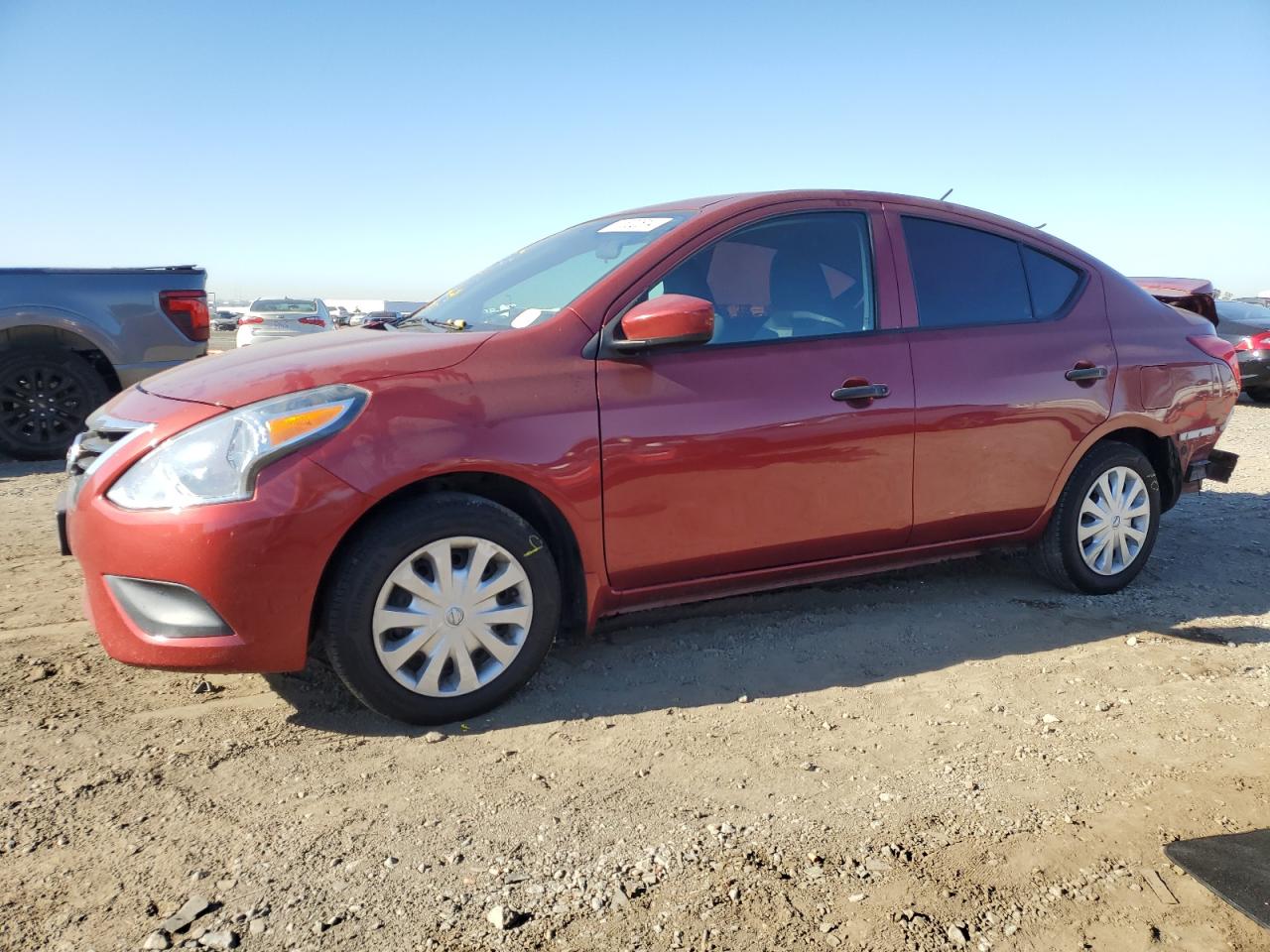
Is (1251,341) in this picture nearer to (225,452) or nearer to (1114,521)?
(1114,521)

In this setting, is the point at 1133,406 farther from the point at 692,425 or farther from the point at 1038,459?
the point at 692,425

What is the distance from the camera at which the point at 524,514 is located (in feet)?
10.7

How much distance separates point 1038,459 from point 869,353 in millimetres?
955

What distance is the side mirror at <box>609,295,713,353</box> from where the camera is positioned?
10.3ft

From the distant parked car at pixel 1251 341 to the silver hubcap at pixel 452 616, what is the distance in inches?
468

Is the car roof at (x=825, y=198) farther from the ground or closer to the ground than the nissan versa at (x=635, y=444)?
farther from the ground

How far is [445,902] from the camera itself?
2.17 meters

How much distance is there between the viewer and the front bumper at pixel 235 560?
8.93ft

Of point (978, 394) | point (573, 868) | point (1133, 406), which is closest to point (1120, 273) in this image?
point (1133, 406)

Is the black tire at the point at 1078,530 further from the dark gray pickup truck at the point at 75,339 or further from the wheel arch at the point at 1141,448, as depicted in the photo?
the dark gray pickup truck at the point at 75,339

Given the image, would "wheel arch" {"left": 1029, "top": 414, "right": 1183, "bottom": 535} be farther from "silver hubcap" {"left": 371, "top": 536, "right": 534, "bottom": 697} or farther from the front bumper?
the front bumper

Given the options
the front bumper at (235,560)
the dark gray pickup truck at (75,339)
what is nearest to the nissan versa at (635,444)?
the front bumper at (235,560)

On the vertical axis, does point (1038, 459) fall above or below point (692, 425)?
below

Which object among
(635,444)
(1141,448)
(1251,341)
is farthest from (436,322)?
(1251,341)
